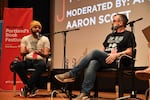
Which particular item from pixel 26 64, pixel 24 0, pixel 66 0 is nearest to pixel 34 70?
pixel 26 64

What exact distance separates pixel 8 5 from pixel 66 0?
1459mm

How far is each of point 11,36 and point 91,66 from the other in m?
2.78

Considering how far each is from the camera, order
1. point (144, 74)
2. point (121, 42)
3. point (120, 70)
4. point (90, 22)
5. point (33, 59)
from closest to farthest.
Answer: point (144, 74)
point (120, 70)
point (121, 42)
point (33, 59)
point (90, 22)

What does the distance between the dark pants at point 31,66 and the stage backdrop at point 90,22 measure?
137 cm

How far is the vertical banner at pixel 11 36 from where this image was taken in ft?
19.1

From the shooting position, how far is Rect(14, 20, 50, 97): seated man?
4.53 metres

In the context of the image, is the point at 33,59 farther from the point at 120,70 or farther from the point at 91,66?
the point at 120,70

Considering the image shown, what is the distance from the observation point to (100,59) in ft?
11.3

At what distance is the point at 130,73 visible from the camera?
3486mm

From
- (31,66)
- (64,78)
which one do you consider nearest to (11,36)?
(31,66)

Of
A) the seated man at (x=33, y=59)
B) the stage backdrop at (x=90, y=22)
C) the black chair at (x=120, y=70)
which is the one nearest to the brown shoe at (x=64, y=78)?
the black chair at (x=120, y=70)

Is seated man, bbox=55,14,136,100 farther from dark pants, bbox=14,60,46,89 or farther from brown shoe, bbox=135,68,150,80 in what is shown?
dark pants, bbox=14,60,46,89

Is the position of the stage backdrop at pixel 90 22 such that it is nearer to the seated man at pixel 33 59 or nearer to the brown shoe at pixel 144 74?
the seated man at pixel 33 59

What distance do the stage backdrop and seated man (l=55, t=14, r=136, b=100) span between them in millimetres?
1319
